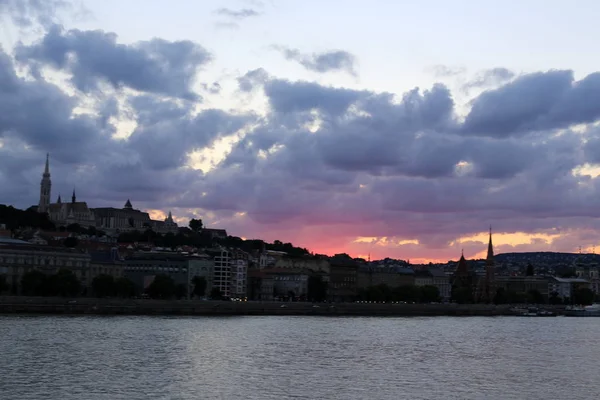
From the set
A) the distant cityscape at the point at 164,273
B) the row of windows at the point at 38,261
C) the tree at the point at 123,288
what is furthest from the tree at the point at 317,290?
the tree at the point at 123,288

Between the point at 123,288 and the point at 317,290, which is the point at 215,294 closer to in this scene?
the point at 123,288

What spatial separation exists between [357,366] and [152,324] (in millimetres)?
35389

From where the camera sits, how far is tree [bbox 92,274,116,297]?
113125 millimetres

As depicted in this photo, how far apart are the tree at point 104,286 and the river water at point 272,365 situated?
123ft

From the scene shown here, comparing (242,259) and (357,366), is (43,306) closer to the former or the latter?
(357,366)

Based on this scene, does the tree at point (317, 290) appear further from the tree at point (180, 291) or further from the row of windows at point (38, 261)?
the row of windows at point (38, 261)

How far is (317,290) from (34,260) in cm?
5771

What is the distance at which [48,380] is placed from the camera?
38406 mm

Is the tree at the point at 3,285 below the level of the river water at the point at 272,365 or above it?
above

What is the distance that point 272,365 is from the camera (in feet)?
155

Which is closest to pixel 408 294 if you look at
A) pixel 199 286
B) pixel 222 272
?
pixel 222 272

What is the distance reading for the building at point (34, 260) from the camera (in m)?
113

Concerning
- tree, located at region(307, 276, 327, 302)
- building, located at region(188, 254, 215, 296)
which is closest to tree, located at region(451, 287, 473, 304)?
tree, located at region(307, 276, 327, 302)

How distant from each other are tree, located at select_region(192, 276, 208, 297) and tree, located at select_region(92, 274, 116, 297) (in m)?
21.9
